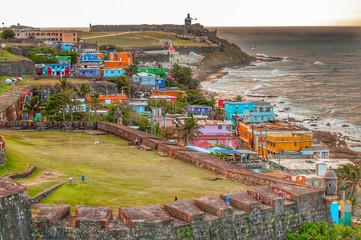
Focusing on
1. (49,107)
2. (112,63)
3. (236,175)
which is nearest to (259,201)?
(236,175)

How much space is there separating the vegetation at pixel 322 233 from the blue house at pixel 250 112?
56201 mm

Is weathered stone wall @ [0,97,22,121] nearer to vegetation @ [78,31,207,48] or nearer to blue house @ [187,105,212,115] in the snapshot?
blue house @ [187,105,212,115]

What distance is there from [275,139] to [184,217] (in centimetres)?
4542

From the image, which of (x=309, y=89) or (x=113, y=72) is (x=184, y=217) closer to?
(x=113, y=72)

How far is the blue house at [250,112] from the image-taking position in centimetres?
7675

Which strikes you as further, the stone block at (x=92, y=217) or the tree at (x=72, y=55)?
the tree at (x=72, y=55)

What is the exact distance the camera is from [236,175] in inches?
904

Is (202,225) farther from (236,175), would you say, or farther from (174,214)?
(236,175)

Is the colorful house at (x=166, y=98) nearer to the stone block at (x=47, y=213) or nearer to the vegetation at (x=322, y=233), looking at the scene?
the vegetation at (x=322, y=233)

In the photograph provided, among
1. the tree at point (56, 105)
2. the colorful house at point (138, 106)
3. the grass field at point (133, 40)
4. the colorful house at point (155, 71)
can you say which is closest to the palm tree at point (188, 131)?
the tree at point (56, 105)

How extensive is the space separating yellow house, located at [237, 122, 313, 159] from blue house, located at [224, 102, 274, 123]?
9.18 meters

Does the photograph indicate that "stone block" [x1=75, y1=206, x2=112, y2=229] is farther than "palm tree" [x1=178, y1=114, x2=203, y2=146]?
No

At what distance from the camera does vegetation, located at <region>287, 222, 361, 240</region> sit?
60.9 feet

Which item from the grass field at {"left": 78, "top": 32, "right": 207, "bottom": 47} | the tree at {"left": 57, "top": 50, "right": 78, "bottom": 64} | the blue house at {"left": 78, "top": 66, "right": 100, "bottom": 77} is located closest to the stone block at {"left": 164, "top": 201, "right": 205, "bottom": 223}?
the blue house at {"left": 78, "top": 66, "right": 100, "bottom": 77}
